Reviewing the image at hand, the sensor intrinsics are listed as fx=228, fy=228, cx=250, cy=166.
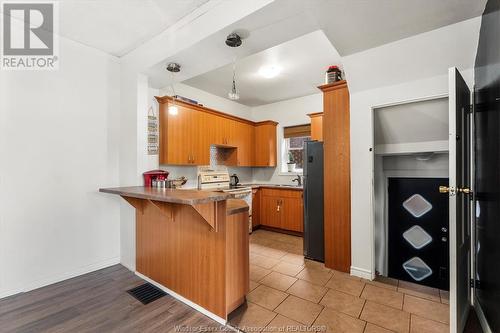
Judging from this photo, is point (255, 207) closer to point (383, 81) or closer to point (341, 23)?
point (383, 81)

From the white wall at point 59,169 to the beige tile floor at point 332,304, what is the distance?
206 centimetres

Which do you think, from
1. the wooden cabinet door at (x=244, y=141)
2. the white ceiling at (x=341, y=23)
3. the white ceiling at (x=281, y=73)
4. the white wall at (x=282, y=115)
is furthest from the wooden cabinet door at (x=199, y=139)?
the white wall at (x=282, y=115)

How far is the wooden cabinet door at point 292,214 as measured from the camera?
13.9 feet

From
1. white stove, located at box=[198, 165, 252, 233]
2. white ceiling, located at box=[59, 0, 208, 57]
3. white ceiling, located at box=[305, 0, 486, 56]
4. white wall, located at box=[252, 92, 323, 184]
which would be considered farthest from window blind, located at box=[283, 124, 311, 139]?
white ceiling, located at box=[59, 0, 208, 57]

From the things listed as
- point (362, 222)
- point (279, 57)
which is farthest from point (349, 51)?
point (362, 222)

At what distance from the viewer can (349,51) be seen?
2336 millimetres

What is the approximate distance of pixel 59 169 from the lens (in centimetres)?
257

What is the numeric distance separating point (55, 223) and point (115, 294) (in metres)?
1.06

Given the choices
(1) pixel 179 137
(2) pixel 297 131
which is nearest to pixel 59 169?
(1) pixel 179 137

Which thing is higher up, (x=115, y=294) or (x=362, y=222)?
(x=362, y=222)

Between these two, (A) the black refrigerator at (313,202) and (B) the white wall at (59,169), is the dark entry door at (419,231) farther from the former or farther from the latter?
(B) the white wall at (59,169)

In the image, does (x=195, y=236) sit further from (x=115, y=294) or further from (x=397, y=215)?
(x=397, y=215)
